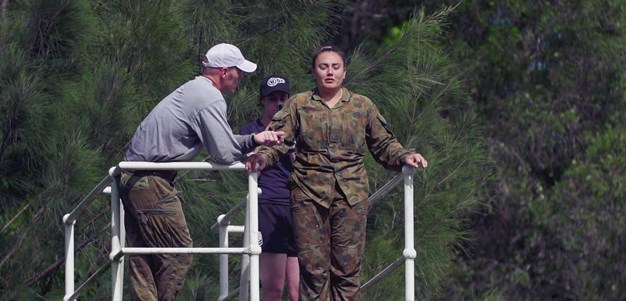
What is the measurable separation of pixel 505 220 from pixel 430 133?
6.04 m

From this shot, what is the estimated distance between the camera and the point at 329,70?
585cm

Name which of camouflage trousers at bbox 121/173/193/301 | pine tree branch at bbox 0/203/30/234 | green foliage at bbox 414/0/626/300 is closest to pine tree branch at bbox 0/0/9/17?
pine tree branch at bbox 0/203/30/234

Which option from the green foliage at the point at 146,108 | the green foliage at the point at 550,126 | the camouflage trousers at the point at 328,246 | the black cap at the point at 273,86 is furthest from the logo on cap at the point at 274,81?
the green foliage at the point at 550,126

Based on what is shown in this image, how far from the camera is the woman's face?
584 centimetres

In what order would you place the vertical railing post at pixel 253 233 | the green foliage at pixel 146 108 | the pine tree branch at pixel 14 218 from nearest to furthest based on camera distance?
the vertical railing post at pixel 253 233 → the green foliage at pixel 146 108 → the pine tree branch at pixel 14 218

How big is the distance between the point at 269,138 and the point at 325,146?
260 mm

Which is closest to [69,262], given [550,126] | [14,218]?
[14,218]

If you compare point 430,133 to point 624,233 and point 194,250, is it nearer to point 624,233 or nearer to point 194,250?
point 194,250

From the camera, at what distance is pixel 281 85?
21.0 ft

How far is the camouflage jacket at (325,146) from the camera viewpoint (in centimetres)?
575

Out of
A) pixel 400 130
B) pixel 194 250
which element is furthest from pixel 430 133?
pixel 194 250

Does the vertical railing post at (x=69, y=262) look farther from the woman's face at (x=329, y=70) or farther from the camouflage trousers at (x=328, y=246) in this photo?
the woman's face at (x=329, y=70)

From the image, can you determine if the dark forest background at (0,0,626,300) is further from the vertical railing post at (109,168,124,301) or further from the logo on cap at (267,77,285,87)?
the vertical railing post at (109,168,124,301)

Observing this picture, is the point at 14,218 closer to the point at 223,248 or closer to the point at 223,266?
the point at 223,266
